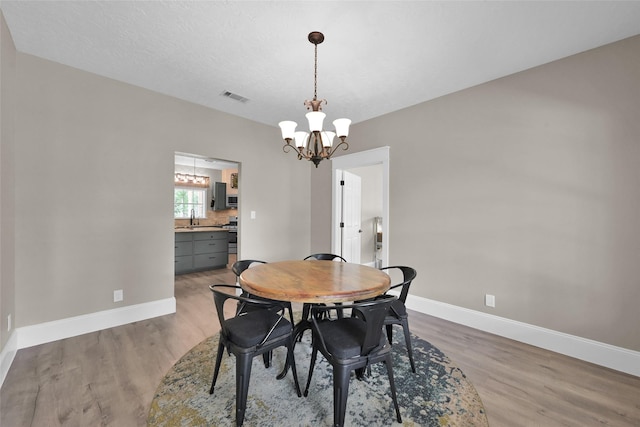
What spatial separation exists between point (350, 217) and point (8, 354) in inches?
162

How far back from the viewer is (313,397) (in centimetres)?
179

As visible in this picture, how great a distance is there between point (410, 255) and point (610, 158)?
206cm

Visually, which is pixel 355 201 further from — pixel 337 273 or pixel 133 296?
pixel 133 296

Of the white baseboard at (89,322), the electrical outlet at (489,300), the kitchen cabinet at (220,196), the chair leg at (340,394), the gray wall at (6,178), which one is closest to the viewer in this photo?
the chair leg at (340,394)

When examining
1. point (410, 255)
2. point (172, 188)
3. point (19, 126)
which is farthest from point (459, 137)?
point (19, 126)

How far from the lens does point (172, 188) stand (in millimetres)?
3307

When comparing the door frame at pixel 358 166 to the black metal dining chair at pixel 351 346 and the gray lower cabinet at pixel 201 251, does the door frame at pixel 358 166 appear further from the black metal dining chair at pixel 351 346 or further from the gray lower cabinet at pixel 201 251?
the gray lower cabinet at pixel 201 251

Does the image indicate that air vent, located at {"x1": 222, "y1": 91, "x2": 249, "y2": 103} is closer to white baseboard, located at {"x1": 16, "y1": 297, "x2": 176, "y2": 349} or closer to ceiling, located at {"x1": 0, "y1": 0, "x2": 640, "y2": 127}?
ceiling, located at {"x1": 0, "y1": 0, "x2": 640, "y2": 127}

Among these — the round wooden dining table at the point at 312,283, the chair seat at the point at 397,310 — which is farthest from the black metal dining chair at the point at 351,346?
the chair seat at the point at 397,310

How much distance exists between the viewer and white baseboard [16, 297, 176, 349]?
2.45 m

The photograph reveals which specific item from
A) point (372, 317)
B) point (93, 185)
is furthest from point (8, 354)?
point (372, 317)

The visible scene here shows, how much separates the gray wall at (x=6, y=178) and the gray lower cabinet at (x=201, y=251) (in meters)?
2.86

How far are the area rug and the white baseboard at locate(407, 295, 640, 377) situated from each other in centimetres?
96

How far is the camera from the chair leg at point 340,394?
56.2 inches
